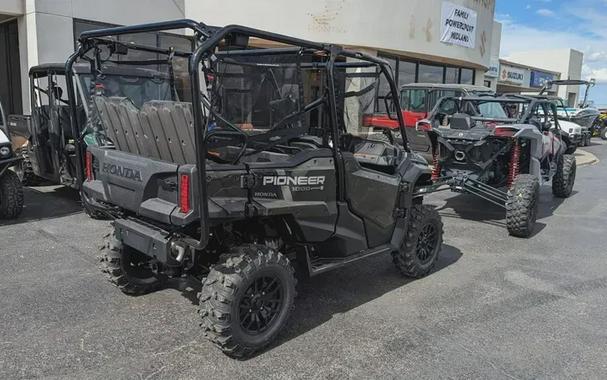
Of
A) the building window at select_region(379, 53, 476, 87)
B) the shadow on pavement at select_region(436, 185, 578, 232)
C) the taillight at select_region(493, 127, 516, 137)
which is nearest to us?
the taillight at select_region(493, 127, 516, 137)

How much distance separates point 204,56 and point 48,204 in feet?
20.8

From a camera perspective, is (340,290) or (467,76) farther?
(467,76)

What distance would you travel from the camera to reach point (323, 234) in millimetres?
4156

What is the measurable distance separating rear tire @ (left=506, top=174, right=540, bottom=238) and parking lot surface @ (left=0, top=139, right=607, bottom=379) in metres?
0.52

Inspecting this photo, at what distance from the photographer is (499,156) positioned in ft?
27.5

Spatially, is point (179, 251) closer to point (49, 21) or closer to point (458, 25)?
point (49, 21)

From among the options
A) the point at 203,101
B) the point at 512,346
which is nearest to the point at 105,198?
the point at 203,101

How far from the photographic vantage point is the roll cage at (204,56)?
313 centimetres

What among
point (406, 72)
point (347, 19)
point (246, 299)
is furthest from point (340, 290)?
point (406, 72)

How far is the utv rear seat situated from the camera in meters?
3.44

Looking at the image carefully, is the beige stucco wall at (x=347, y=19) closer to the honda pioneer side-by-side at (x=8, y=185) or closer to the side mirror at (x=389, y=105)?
the honda pioneer side-by-side at (x=8, y=185)

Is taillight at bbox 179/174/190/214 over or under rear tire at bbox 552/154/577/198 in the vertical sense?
over

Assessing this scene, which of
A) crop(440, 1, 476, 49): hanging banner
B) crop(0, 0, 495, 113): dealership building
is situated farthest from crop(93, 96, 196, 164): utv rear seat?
crop(440, 1, 476, 49): hanging banner

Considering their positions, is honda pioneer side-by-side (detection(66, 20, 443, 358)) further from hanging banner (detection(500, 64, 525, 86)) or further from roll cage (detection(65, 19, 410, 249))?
hanging banner (detection(500, 64, 525, 86))
